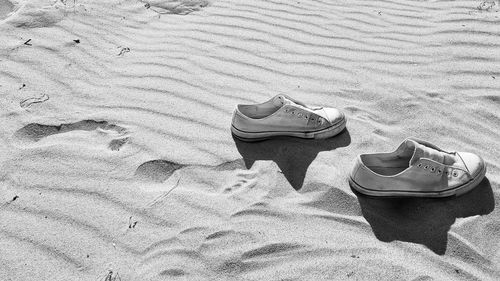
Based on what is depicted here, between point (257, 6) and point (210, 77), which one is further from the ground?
point (257, 6)

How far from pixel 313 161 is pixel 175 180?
802 millimetres

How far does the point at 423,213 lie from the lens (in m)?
2.55

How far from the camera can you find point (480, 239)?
2.38m

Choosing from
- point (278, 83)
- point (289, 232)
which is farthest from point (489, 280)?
point (278, 83)

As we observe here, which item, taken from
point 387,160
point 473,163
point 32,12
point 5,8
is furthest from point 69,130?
point 473,163

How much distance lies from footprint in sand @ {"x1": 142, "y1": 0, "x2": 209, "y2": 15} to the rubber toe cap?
2.96m

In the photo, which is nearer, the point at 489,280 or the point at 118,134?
the point at 489,280

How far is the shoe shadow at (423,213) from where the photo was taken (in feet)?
7.90

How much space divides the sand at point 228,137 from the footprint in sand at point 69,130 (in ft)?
0.03

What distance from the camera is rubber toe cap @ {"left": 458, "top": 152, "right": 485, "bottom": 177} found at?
267 centimetres

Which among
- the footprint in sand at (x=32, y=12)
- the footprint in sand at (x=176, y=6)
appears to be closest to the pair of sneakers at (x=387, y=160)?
the footprint in sand at (x=176, y=6)

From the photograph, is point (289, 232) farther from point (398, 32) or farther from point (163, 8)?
point (163, 8)

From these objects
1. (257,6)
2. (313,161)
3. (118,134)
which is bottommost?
(118,134)

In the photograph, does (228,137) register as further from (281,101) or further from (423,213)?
(423,213)
